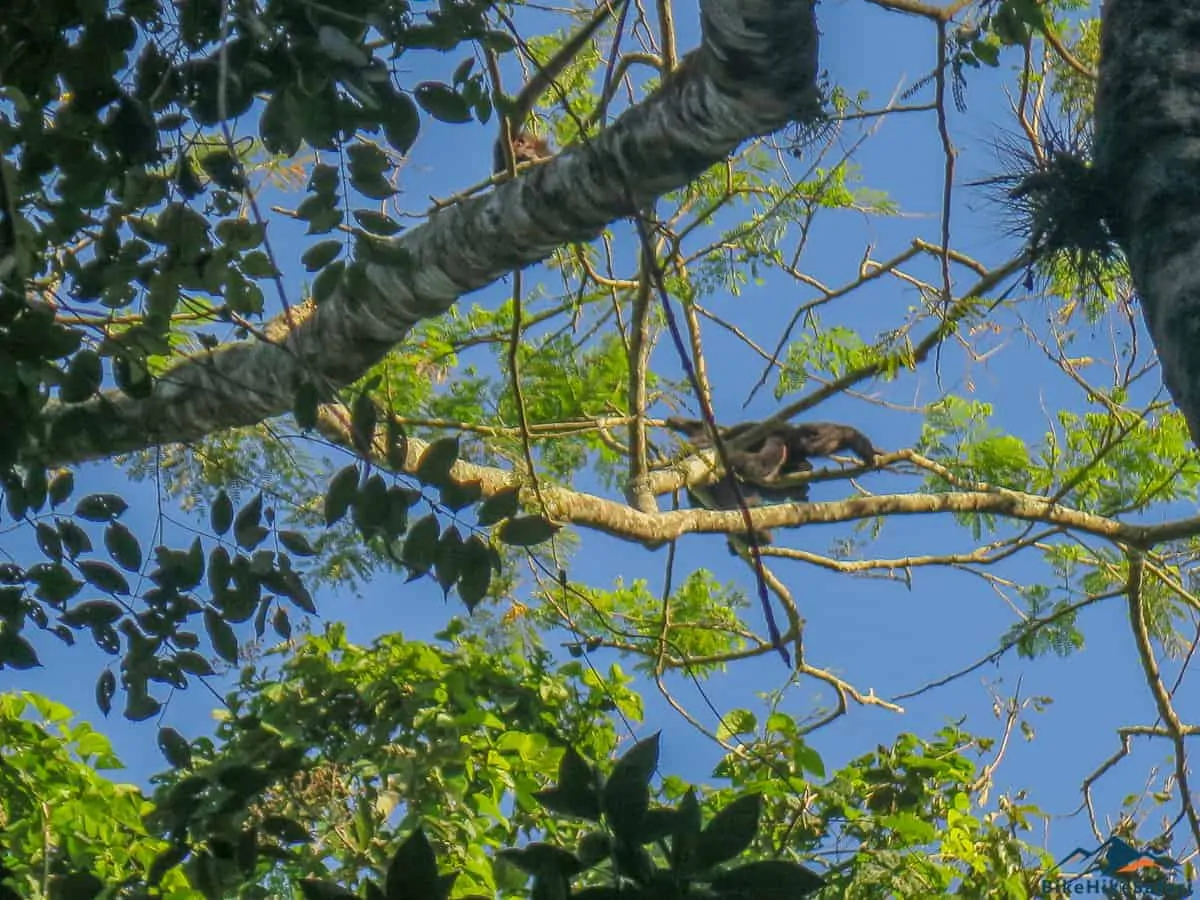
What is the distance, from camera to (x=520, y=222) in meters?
2.60

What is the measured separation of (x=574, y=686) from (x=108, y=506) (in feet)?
6.78

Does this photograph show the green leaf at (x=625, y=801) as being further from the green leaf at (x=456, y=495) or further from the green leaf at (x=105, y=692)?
the green leaf at (x=105, y=692)

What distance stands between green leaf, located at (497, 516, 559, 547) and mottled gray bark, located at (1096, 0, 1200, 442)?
2.73 feet

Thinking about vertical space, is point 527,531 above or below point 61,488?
below

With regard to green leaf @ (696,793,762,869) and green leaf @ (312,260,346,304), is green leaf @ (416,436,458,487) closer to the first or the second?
green leaf @ (312,260,346,304)

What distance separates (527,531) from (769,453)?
5.17 meters

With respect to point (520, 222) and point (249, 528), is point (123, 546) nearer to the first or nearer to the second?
point (249, 528)

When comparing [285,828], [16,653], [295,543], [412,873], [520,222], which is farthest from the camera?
[520,222]

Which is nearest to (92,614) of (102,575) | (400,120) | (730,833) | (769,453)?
(102,575)

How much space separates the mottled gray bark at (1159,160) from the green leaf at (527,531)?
2.73 feet

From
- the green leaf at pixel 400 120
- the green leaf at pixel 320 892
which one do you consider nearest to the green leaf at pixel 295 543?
the green leaf at pixel 400 120

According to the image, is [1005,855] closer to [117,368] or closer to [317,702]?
[317,702]

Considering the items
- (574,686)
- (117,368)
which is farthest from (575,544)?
(117,368)

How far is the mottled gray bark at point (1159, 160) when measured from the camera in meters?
1.56
